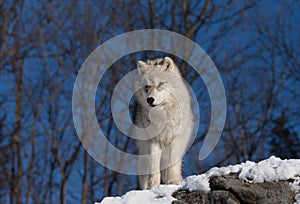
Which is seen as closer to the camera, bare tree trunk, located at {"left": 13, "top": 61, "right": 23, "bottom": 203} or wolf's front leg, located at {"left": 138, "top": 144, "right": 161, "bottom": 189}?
wolf's front leg, located at {"left": 138, "top": 144, "right": 161, "bottom": 189}

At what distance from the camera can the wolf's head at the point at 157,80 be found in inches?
335

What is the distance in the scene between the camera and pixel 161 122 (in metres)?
8.73

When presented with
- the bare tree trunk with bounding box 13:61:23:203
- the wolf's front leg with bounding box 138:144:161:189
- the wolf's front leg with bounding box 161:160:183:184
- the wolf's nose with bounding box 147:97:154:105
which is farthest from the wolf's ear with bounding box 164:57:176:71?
the bare tree trunk with bounding box 13:61:23:203

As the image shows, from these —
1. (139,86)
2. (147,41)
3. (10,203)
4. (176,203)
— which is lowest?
(10,203)

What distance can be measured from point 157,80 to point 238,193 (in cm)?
287

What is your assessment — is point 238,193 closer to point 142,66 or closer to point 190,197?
point 190,197

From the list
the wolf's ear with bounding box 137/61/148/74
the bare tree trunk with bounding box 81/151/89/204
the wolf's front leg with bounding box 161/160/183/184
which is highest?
the wolf's ear with bounding box 137/61/148/74

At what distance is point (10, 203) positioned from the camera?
20219 millimetres

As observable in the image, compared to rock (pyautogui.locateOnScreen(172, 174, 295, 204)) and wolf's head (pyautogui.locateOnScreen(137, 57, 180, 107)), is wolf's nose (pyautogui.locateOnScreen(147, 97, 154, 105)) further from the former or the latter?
rock (pyautogui.locateOnScreen(172, 174, 295, 204))

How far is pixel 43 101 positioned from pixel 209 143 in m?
7.04

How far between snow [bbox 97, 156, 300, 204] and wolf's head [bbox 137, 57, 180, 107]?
81.3 inches

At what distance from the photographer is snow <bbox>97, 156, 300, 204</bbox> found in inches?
250

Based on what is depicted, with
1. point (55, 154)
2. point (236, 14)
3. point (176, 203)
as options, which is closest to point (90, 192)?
point (55, 154)

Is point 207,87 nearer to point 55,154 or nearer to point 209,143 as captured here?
point 209,143
